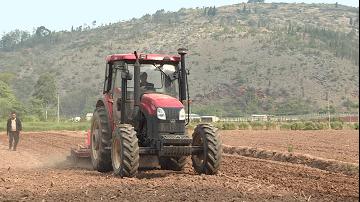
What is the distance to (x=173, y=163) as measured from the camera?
1366 cm

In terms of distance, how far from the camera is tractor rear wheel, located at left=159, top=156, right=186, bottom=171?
13.5 meters

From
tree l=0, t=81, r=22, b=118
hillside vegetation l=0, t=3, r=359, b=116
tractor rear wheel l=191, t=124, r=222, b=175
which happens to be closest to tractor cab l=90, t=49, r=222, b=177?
tractor rear wheel l=191, t=124, r=222, b=175

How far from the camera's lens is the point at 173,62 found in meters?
13.1

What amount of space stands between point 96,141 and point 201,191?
16.0 ft

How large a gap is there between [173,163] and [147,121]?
1853mm

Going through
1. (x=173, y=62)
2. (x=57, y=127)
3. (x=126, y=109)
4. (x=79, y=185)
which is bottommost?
(x=57, y=127)

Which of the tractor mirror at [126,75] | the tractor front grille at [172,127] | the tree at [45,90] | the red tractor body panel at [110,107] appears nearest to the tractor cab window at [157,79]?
the tractor mirror at [126,75]

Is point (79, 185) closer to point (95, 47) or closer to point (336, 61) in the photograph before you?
point (336, 61)

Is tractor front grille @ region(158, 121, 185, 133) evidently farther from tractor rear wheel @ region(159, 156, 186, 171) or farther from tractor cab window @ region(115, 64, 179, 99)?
tractor rear wheel @ region(159, 156, 186, 171)

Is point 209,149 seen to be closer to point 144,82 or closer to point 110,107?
point 144,82

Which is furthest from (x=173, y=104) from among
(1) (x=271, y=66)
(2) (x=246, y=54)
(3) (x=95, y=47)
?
(3) (x=95, y=47)

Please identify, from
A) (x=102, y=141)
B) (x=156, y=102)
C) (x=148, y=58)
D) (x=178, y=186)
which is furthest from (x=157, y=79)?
(x=178, y=186)

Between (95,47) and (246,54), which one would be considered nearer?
(246,54)

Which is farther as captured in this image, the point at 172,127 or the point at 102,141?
the point at 102,141
